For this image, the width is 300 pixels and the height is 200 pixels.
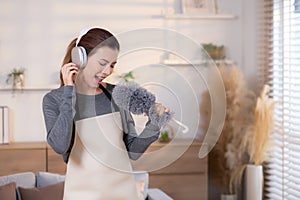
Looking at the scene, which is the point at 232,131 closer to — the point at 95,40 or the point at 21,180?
the point at 21,180

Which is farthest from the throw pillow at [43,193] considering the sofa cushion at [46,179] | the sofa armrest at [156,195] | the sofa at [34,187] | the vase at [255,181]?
the vase at [255,181]

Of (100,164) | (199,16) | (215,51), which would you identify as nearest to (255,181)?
(215,51)

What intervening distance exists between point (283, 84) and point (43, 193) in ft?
6.05

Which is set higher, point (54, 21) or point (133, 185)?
point (54, 21)

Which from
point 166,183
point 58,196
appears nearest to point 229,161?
point 166,183

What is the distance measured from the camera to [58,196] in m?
3.33

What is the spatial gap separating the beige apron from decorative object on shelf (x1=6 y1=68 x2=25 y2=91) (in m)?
2.78

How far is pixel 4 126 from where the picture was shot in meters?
4.27

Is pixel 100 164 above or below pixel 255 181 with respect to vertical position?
above

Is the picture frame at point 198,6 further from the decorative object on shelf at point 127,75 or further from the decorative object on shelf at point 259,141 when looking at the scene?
the decorative object on shelf at point 127,75

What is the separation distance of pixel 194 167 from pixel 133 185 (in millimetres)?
2606

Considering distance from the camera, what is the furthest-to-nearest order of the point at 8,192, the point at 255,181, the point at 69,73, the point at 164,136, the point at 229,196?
1. the point at 229,196
2. the point at 255,181
3. the point at 8,192
4. the point at 164,136
5. the point at 69,73

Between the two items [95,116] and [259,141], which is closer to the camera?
[95,116]

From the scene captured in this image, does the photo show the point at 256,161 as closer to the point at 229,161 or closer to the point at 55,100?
the point at 229,161
